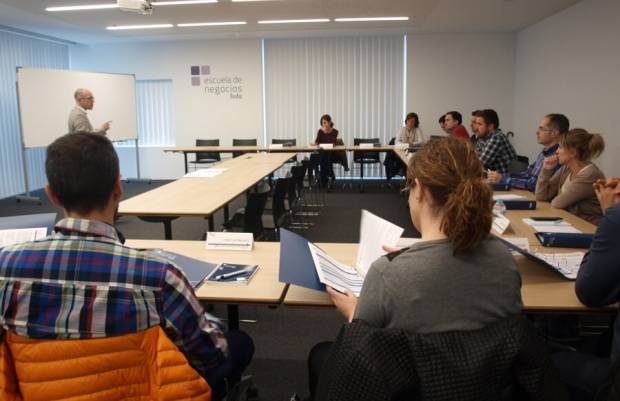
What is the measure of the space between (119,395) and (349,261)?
4.24 ft

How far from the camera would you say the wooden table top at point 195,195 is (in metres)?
3.31

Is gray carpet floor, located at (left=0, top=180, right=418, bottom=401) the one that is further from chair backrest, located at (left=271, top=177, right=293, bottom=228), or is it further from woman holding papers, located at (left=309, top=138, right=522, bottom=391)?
woman holding papers, located at (left=309, top=138, right=522, bottom=391)

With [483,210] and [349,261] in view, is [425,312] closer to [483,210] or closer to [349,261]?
[483,210]

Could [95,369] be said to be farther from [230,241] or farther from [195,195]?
[195,195]

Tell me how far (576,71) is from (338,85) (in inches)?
170

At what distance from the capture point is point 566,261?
211cm

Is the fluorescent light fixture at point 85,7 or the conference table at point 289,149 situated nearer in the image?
the fluorescent light fixture at point 85,7

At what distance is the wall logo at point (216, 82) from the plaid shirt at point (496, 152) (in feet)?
20.1

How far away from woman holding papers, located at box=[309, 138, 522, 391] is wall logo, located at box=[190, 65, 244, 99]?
913 centimetres

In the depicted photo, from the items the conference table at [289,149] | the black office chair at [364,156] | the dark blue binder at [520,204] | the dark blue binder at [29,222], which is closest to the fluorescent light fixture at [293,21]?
the conference table at [289,149]

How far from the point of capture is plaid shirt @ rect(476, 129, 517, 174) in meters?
4.87

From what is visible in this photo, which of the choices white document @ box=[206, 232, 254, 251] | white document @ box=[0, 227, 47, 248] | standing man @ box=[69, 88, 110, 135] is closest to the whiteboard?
standing man @ box=[69, 88, 110, 135]

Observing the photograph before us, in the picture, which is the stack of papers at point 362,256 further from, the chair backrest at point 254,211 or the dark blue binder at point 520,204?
the chair backrest at point 254,211

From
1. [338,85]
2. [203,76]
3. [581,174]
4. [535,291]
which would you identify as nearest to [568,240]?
[535,291]
